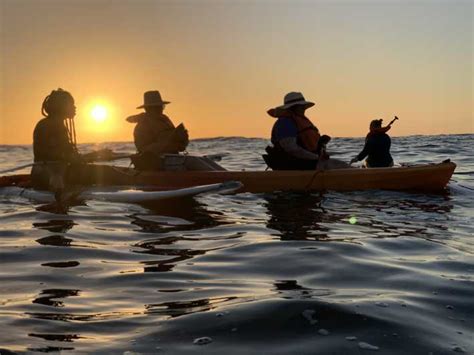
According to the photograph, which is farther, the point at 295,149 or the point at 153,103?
the point at 153,103

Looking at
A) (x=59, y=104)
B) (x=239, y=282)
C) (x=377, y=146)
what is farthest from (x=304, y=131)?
(x=239, y=282)

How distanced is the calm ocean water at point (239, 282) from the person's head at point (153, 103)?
3792 millimetres

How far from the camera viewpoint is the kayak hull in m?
10.4

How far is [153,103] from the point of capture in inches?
457

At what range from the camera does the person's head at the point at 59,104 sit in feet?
32.5

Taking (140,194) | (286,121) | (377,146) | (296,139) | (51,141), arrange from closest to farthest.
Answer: (140,194)
(51,141)
(286,121)
(296,139)
(377,146)

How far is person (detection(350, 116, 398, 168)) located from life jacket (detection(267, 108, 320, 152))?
53.0 inches

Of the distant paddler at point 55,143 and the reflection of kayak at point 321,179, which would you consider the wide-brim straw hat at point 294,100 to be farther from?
the distant paddler at point 55,143

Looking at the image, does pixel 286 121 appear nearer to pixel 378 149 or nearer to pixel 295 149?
pixel 295 149

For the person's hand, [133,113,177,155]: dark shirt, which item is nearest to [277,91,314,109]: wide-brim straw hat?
the person's hand

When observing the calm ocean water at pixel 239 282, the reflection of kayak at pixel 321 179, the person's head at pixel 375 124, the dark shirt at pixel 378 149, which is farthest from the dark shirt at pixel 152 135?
the person's head at pixel 375 124

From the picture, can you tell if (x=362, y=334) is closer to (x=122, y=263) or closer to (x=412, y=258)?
(x=412, y=258)

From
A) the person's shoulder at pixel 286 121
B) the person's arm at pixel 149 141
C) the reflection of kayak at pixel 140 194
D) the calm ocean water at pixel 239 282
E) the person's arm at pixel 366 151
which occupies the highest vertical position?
the person's shoulder at pixel 286 121

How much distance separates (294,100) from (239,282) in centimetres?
708
